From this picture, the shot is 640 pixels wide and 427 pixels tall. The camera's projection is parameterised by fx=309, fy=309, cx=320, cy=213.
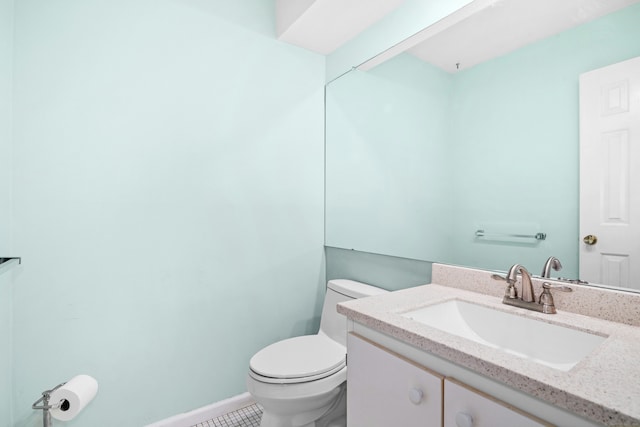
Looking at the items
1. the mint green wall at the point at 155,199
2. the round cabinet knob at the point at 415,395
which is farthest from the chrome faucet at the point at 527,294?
the mint green wall at the point at 155,199

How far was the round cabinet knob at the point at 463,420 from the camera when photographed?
0.65 m

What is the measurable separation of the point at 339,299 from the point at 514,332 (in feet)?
3.16

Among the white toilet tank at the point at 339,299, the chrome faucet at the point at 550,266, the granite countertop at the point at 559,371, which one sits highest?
the chrome faucet at the point at 550,266

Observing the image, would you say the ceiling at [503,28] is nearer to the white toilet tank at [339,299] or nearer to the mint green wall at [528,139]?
the mint green wall at [528,139]

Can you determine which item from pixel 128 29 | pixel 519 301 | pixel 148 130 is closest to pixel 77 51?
pixel 128 29

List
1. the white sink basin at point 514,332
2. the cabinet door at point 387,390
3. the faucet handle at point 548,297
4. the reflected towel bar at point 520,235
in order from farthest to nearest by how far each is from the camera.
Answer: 1. the reflected towel bar at point 520,235
2. the faucet handle at point 548,297
3. the white sink basin at point 514,332
4. the cabinet door at point 387,390

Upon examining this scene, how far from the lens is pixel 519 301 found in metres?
1.01

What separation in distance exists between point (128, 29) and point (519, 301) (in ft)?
6.59

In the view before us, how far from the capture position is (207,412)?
5.47ft

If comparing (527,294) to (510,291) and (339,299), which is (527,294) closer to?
(510,291)

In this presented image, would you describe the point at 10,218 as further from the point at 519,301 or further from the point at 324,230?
the point at 519,301

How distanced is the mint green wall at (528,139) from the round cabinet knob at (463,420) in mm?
654

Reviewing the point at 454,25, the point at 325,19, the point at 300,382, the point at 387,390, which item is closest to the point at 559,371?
the point at 387,390

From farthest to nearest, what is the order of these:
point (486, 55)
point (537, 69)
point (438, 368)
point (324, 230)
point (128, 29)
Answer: point (324, 230) < point (128, 29) < point (486, 55) < point (537, 69) < point (438, 368)
